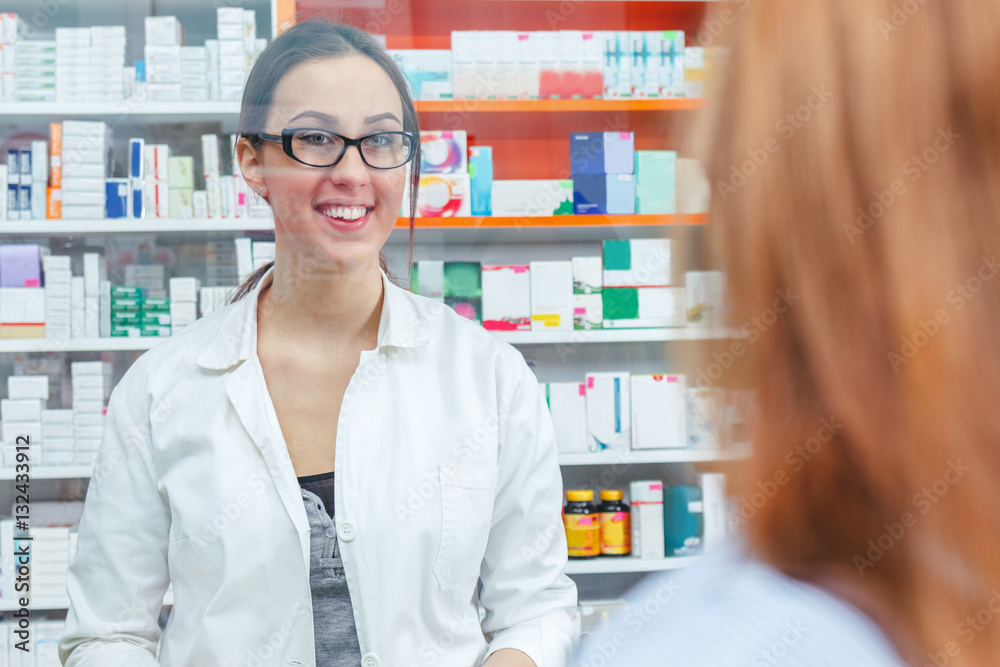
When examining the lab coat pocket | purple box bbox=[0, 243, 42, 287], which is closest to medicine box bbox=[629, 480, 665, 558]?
the lab coat pocket

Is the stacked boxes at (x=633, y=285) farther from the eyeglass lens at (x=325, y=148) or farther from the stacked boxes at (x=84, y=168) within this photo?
the stacked boxes at (x=84, y=168)

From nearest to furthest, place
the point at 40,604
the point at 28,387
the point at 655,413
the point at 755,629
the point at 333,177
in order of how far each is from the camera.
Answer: the point at 755,629 < the point at 333,177 < the point at 40,604 < the point at 28,387 < the point at 655,413

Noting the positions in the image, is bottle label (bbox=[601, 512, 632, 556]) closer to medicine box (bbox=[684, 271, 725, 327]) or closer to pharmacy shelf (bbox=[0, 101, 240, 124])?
pharmacy shelf (bbox=[0, 101, 240, 124])

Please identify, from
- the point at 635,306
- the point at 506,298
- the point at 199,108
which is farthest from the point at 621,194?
the point at 199,108

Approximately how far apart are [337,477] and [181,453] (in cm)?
20

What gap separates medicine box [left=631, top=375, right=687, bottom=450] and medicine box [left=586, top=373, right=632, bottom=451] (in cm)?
2

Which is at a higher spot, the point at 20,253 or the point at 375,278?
the point at 20,253

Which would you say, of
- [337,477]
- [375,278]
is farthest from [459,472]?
[375,278]

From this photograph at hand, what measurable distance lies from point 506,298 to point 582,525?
2.05 feet

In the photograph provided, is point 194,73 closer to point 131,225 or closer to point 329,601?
point 131,225

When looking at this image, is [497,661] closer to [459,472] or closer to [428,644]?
[428,644]

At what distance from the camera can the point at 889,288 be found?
284mm

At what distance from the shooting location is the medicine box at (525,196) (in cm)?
194

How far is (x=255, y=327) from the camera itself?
3.37 ft
